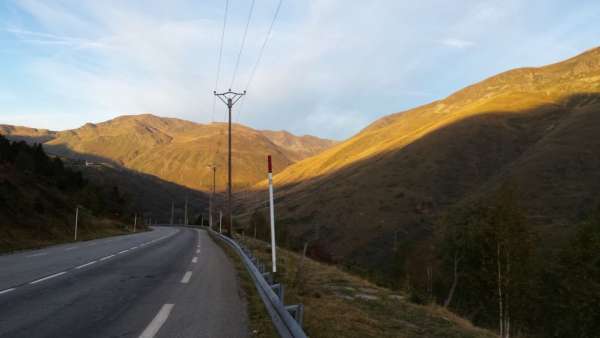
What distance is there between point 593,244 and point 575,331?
7.15 meters

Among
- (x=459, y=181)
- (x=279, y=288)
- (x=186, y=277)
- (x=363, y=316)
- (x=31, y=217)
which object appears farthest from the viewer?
(x=459, y=181)

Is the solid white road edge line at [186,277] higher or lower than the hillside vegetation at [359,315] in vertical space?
higher

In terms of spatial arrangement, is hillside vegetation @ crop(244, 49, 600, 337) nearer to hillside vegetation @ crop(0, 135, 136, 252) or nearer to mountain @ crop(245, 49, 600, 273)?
mountain @ crop(245, 49, 600, 273)

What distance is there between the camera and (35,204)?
34.3 meters

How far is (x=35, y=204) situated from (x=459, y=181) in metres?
81.4

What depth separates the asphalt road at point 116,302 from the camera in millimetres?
6762

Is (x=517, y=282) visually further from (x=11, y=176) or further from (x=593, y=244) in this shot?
(x=11, y=176)

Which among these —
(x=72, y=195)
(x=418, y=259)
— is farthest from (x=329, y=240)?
(x=72, y=195)

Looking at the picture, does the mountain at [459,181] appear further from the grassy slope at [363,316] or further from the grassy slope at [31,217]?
the grassy slope at [363,316]

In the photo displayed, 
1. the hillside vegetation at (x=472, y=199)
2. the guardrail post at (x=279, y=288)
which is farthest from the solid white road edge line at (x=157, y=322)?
the hillside vegetation at (x=472, y=199)

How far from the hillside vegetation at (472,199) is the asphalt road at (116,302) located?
95.4 ft

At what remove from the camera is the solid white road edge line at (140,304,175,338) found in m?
6.52

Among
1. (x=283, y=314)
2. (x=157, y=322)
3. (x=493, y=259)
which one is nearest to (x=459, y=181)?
(x=493, y=259)

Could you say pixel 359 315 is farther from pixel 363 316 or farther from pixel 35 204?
pixel 35 204
